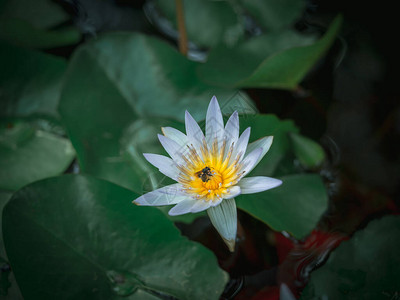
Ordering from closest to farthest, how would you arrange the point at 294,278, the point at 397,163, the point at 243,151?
1. the point at 243,151
2. the point at 294,278
3. the point at 397,163

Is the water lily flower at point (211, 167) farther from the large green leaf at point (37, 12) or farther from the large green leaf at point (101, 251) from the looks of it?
the large green leaf at point (37, 12)

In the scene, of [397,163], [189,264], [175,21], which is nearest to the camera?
[189,264]

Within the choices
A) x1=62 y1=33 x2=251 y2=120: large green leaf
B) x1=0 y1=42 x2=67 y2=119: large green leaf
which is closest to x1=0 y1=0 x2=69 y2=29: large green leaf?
x1=0 y1=42 x2=67 y2=119: large green leaf

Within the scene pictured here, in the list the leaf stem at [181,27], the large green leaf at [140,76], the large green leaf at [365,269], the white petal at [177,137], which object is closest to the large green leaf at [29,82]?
the large green leaf at [140,76]

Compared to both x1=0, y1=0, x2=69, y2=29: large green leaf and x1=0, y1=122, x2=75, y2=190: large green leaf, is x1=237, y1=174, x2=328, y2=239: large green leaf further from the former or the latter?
x1=0, y1=0, x2=69, y2=29: large green leaf

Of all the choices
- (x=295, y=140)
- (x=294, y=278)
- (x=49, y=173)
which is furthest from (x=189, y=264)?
(x=49, y=173)

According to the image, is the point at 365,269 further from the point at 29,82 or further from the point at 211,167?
the point at 29,82

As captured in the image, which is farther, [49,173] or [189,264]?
[49,173]

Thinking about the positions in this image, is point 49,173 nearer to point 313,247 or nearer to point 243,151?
point 243,151
